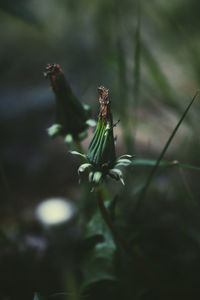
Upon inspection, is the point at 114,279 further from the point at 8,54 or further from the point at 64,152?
the point at 8,54

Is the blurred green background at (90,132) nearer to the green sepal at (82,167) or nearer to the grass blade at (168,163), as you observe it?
the grass blade at (168,163)

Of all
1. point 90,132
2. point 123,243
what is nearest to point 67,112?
point 123,243

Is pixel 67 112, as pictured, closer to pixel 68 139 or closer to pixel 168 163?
pixel 68 139

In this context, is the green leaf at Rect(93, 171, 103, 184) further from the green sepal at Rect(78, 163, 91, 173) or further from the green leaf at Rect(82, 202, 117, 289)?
the green leaf at Rect(82, 202, 117, 289)

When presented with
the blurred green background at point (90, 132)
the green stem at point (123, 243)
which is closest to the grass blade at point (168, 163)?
the blurred green background at point (90, 132)

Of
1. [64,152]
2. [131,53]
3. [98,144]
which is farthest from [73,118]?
[131,53]

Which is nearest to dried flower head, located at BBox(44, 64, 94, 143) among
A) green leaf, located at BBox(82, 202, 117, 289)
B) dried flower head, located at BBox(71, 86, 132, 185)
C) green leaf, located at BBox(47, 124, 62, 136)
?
green leaf, located at BBox(47, 124, 62, 136)
